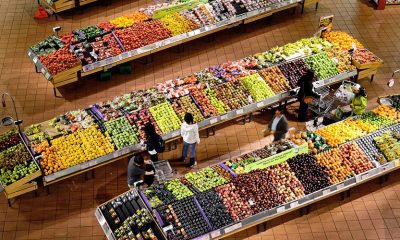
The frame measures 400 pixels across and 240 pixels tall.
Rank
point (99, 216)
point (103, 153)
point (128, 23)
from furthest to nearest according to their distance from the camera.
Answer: point (128, 23), point (103, 153), point (99, 216)

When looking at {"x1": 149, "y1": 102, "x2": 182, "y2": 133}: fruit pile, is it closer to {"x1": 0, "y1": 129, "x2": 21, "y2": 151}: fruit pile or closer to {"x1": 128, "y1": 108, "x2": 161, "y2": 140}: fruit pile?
{"x1": 128, "y1": 108, "x2": 161, "y2": 140}: fruit pile

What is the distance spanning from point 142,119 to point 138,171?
1725 mm

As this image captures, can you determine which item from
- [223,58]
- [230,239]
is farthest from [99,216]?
[223,58]

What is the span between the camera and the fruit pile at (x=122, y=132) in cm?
1229

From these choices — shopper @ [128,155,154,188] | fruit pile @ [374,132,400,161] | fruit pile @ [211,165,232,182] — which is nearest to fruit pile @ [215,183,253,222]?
fruit pile @ [211,165,232,182]

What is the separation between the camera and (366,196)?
1230 centimetres

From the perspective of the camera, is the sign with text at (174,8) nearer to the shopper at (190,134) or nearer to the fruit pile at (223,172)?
the shopper at (190,134)

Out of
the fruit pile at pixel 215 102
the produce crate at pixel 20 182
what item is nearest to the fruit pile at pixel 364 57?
the fruit pile at pixel 215 102

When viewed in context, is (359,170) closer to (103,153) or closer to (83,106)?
(103,153)

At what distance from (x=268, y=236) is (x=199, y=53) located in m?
6.08

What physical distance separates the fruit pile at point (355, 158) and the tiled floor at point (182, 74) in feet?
2.67

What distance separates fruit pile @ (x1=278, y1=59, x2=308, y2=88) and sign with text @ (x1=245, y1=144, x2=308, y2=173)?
2448 millimetres

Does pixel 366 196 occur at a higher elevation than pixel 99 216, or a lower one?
lower

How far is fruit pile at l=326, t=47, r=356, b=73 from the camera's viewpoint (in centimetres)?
1428
